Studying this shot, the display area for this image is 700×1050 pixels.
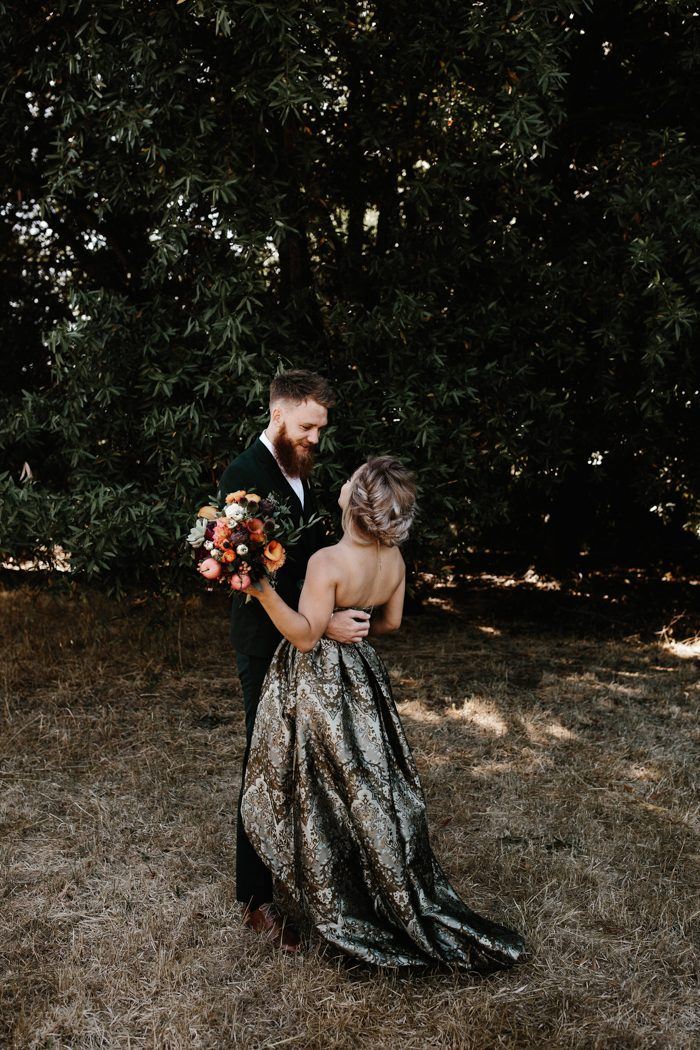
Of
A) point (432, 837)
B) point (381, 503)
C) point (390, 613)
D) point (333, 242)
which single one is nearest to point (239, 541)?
point (381, 503)

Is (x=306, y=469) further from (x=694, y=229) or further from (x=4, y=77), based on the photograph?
(x=4, y=77)

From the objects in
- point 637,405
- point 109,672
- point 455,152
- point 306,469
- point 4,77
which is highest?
point 4,77

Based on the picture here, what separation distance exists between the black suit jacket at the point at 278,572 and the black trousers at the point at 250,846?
6 centimetres

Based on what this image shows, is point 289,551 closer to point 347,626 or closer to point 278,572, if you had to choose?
point 278,572

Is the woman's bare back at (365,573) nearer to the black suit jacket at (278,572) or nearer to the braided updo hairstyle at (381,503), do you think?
the braided updo hairstyle at (381,503)

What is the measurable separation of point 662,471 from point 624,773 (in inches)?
142

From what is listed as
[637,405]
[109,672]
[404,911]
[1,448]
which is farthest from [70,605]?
[404,911]

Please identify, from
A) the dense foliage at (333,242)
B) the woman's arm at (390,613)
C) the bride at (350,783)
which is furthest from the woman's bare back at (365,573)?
the dense foliage at (333,242)

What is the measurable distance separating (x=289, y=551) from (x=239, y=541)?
0.72 m

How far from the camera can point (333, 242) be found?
248 inches

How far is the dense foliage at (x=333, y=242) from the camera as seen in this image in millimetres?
4965

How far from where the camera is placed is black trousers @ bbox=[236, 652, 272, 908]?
11.6ft

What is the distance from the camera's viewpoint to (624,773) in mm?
5375

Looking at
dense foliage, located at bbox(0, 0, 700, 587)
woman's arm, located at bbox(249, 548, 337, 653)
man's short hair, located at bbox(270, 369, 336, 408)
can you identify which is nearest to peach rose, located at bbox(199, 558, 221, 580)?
woman's arm, located at bbox(249, 548, 337, 653)
